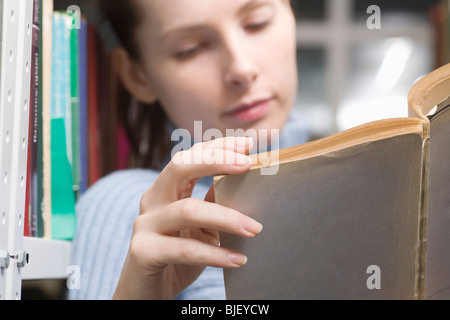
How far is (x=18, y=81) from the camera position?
38 cm

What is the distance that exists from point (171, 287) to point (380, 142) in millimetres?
218

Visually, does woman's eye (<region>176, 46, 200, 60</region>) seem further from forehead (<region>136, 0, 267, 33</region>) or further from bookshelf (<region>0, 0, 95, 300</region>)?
bookshelf (<region>0, 0, 95, 300</region>)

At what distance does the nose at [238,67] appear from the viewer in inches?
18.7

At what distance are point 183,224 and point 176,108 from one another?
0.20m

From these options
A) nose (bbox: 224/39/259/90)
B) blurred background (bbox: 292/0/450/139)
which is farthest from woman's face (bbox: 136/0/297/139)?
blurred background (bbox: 292/0/450/139)

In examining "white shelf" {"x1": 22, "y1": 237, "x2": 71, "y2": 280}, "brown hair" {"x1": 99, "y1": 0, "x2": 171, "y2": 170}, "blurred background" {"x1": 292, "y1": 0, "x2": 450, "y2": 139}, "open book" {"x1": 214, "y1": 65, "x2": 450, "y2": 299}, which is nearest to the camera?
"open book" {"x1": 214, "y1": 65, "x2": 450, "y2": 299}

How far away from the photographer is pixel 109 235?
53 cm

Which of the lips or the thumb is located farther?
the lips

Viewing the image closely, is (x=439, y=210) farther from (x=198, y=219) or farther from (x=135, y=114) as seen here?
(x=135, y=114)

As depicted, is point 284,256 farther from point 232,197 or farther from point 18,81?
point 18,81

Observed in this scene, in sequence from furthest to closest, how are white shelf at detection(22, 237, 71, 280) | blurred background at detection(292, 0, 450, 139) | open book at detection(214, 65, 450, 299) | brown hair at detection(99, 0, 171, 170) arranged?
blurred background at detection(292, 0, 450, 139), brown hair at detection(99, 0, 171, 170), white shelf at detection(22, 237, 71, 280), open book at detection(214, 65, 450, 299)

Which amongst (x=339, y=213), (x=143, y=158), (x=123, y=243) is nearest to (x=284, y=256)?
(x=339, y=213)

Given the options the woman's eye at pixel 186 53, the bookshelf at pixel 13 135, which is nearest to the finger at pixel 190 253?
the bookshelf at pixel 13 135

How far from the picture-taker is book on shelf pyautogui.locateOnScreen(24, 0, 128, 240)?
49 cm
